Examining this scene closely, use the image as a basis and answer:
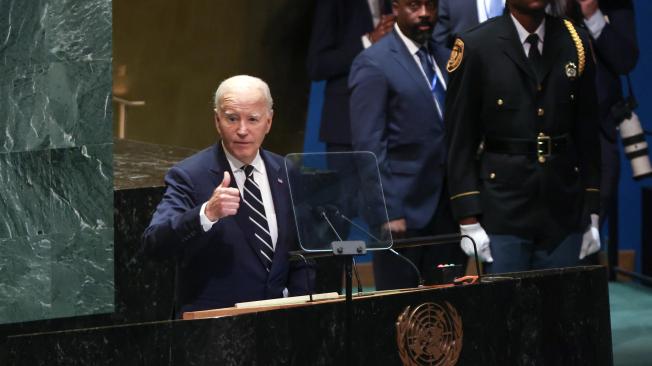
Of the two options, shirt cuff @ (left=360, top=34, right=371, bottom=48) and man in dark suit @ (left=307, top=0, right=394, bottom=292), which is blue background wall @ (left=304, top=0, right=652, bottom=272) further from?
shirt cuff @ (left=360, top=34, right=371, bottom=48)

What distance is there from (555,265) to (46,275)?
1829 mm

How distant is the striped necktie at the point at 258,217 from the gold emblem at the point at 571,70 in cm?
141

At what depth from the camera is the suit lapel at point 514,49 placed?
18.6 ft

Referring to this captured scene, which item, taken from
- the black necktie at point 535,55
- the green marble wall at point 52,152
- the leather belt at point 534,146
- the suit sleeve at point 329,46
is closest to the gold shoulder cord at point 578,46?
the black necktie at point 535,55

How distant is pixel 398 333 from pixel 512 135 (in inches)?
58.9

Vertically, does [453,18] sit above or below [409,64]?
above

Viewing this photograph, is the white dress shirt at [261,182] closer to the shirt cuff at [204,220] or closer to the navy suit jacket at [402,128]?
the shirt cuff at [204,220]

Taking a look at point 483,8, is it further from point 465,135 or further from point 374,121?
point 465,135

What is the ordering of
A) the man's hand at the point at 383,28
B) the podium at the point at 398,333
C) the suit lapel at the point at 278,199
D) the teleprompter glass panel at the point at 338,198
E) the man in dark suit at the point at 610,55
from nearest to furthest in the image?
the podium at the point at 398,333 → the teleprompter glass panel at the point at 338,198 → the suit lapel at the point at 278,199 → the man's hand at the point at 383,28 → the man in dark suit at the point at 610,55

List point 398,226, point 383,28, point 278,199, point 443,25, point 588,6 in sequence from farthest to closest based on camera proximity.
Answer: point 588,6 < point 383,28 < point 443,25 < point 398,226 < point 278,199

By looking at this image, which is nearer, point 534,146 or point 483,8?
point 534,146

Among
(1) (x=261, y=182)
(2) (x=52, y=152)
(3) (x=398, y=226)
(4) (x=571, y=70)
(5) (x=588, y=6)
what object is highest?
(5) (x=588, y=6)

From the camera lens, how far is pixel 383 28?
7199mm

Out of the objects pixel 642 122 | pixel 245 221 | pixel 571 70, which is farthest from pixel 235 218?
pixel 642 122
